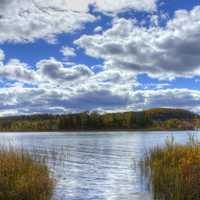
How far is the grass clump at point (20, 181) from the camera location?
1175cm

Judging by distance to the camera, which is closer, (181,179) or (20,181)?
(20,181)

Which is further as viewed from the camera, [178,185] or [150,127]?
[150,127]

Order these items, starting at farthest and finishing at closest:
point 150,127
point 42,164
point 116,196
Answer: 1. point 150,127
2. point 42,164
3. point 116,196

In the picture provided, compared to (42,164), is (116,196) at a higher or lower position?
lower

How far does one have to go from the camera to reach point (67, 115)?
5891 inches

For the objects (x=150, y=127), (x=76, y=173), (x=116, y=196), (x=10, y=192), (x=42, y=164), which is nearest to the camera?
(x=10, y=192)

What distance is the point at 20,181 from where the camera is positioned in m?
11.9

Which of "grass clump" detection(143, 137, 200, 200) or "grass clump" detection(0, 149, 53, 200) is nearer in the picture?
"grass clump" detection(0, 149, 53, 200)

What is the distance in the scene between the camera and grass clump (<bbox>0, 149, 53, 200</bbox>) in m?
11.8

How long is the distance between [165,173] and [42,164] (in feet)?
18.6

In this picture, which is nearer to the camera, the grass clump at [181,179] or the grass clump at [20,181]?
the grass clump at [20,181]

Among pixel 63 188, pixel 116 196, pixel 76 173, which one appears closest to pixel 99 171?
pixel 76 173

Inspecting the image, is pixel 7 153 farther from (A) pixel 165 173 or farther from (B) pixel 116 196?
(A) pixel 165 173

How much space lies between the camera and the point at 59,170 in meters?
21.8
